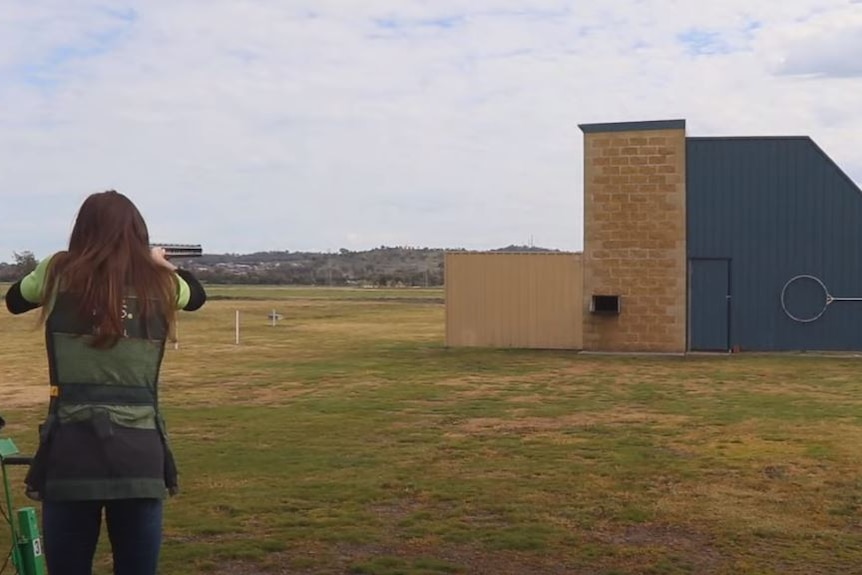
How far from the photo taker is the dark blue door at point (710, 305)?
2228 centimetres

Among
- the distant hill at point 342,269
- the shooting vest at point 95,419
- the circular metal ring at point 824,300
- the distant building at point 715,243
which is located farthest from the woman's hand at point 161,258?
the distant hill at point 342,269

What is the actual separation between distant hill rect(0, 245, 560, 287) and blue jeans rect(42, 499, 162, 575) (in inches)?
3367

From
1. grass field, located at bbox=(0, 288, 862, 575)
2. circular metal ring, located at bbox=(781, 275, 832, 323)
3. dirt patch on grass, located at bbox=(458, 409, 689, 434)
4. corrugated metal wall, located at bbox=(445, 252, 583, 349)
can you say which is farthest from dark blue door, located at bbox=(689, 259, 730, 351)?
dirt patch on grass, located at bbox=(458, 409, 689, 434)

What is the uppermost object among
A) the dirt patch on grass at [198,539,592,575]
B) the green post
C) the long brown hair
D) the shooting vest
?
the long brown hair

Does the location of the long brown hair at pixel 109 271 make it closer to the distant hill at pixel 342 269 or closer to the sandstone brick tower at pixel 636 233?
the sandstone brick tower at pixel 636 233

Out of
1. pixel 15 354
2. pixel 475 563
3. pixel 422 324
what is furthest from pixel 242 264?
pixel 475 563

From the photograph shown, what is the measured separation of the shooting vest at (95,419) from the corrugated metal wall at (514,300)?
20.6 m

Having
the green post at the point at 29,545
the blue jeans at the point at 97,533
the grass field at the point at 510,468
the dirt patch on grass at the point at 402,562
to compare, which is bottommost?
the dirt patch on grass at the point at 402,562

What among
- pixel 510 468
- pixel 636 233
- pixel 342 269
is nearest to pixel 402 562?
pixel 510 468

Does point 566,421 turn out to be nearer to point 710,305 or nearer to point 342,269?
point 710,305

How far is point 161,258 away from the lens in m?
3.33

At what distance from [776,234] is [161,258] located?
796 inches

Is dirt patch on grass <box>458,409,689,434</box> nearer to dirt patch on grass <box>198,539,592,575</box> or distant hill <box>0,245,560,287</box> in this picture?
dirt patch on grass <box>198,539,592,575</box>

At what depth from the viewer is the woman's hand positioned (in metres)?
3.30
